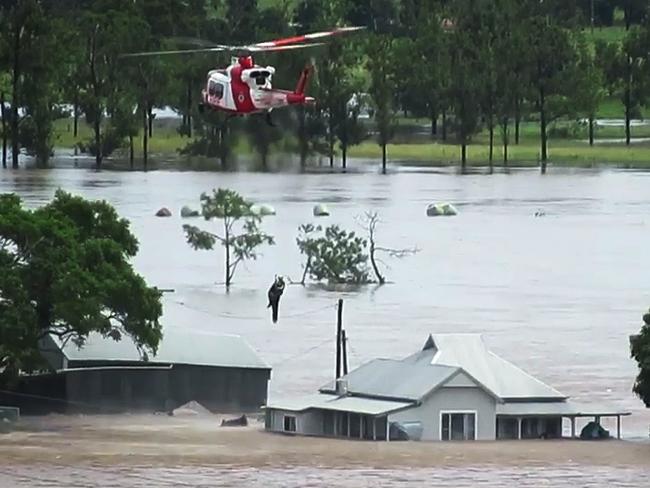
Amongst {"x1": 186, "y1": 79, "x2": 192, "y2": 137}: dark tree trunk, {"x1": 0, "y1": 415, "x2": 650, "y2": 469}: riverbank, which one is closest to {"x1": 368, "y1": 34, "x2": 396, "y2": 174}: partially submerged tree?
{"x1": 186, "y1": 79, "x2": 192, "y2": 137}: dark tree trunk

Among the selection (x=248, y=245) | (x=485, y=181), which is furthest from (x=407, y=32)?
(x=248, y=245)

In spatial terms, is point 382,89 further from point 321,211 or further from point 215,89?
point 215,89

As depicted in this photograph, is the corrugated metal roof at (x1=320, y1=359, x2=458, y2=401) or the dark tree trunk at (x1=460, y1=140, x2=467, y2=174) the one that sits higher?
the dark tree trunk at (x1=460, y1=140, x2=467, y2=174)

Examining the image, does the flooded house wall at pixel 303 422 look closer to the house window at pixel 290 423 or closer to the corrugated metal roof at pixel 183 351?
the house window at pixel 290 423

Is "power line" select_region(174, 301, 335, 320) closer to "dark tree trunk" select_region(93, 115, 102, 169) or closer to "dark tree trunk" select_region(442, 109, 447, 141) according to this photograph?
"dark tree trunk" select_region(93, 115, 102, 169)

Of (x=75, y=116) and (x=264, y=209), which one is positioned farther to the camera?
(x=75, y=116)

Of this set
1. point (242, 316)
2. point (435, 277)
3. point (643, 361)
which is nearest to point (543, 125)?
point (435, 277)

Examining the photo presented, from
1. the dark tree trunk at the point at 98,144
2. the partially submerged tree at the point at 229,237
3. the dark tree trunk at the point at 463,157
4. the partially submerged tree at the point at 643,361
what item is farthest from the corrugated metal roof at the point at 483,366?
the dark tree trunk at the point at 463,157

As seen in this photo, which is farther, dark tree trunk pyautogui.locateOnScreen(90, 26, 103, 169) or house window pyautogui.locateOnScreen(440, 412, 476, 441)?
dark tree trunk pyautogui.locateOnScreen(90, 26, 103, 169)
